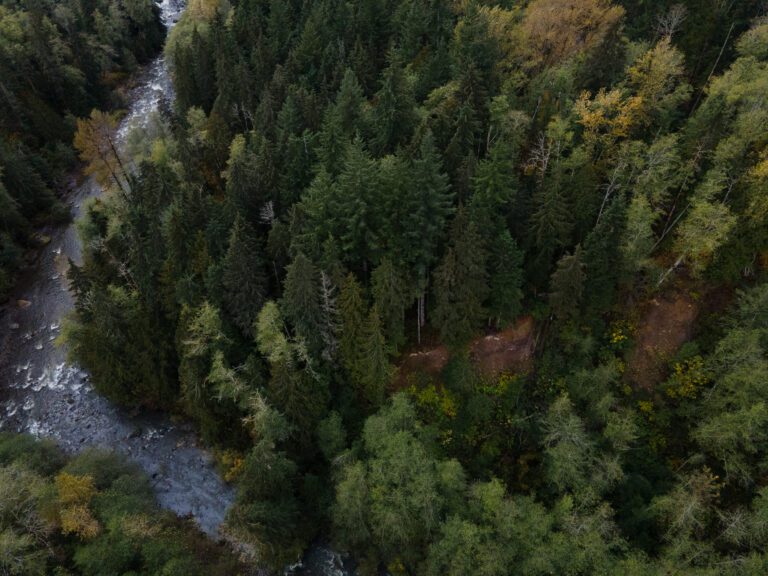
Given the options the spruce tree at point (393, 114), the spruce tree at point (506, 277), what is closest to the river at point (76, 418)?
the spruce tree at point (506, 277)

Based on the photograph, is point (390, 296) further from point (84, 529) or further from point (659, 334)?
point (84, 529)

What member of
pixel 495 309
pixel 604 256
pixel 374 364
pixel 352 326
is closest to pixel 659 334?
pixel 604 256

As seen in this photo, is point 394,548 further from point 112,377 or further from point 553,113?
point 553,113

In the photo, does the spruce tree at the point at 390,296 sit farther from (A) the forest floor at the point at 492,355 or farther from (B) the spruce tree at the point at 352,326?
(A) the forest floor at the point at 492,355

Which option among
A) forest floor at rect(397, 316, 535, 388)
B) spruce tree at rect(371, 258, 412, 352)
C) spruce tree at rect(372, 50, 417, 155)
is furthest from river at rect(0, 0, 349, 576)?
spruce tree at rect(372, 50, 417, 155)

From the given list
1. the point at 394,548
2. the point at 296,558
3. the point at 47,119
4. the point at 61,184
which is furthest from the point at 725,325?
the point at 47,119

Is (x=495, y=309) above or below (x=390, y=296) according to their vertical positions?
below

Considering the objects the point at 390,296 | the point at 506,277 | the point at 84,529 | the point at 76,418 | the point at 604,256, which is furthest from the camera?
the point at 76,418
